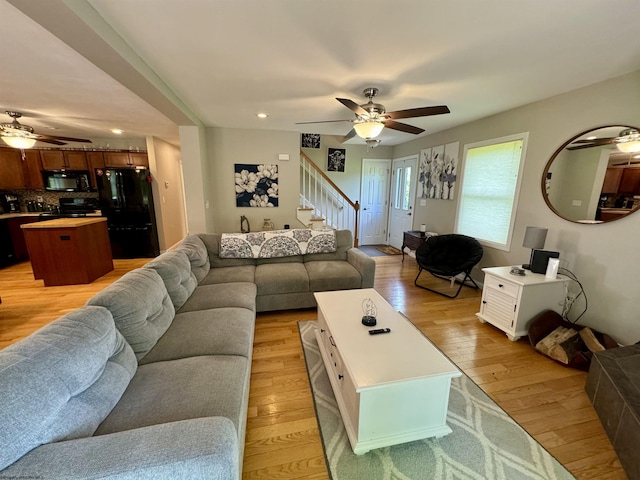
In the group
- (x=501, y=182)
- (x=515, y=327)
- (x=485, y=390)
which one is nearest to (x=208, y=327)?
(x=485, y=390)

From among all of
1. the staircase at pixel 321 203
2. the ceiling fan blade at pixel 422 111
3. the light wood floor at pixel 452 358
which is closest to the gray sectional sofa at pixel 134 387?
the light wood floor at pixel 452 358

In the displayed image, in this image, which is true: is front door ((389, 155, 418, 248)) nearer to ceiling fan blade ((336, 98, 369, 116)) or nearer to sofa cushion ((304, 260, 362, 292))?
sofa cushion ((304, 260, 362, 292))

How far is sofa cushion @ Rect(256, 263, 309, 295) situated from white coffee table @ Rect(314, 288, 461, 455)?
121 centimetres

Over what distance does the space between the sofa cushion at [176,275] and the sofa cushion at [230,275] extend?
36 cm

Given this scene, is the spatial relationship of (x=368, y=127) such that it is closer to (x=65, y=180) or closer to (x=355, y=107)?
(x=355, y=107)

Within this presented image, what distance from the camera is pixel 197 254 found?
2.69 meters

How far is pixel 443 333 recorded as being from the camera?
2.58m

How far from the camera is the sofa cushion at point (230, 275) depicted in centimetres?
271

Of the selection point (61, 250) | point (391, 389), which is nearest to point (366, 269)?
point (391, 389)

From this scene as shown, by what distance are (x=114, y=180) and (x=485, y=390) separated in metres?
6.10

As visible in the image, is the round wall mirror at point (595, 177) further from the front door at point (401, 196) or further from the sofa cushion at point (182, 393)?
the sofa cushion at point (182, 393)

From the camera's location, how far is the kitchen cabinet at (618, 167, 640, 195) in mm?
2188

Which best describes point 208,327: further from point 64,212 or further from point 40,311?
point 64,212

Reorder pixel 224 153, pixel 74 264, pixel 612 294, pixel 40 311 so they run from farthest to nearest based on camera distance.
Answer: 1. pixel 224 153
2. pixel 74 264
3. pixel 40 311
4. pixel 612 294
